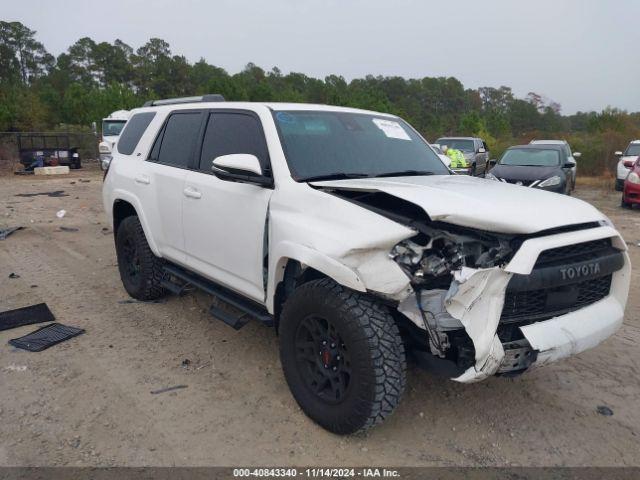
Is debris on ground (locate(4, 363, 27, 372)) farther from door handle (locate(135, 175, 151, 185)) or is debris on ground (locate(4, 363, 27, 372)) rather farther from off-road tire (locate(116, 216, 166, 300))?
door handle (locate(135, 175, 151, 185))

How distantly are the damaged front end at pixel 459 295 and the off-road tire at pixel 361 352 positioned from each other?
16 cm

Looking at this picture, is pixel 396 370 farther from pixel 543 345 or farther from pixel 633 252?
pixel 633 252

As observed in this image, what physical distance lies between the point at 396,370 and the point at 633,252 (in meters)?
6.79

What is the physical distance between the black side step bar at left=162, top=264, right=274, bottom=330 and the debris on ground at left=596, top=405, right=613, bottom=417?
217cm

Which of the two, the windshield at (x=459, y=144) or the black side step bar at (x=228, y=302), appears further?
the windshield at (x=459, y=144)

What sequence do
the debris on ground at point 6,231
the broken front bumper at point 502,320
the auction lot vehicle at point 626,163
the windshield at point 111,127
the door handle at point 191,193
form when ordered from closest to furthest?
the broken front bumper at point 502,320 → the door handle at point 191,193 → the debris on ground at point 6,231 → the auction lot vehicle at point 626,163 → the windshield at point 111,127

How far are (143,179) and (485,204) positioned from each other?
3.20m

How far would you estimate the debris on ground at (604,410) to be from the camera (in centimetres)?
322

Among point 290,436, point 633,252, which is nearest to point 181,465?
point 290,436

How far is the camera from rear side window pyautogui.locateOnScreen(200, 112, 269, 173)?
3615 mm

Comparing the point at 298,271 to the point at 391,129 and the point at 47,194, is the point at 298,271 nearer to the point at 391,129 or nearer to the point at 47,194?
the point at 391,129

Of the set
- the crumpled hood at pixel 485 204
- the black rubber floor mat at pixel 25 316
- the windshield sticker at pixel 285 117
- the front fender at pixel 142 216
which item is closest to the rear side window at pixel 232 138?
the windshield sticker at pixel 285 117

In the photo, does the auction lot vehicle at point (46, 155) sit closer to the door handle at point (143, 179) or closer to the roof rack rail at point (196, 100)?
the roof rack rail at point (196, 100)

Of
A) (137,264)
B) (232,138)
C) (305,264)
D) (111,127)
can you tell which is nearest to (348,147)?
(232,138)
